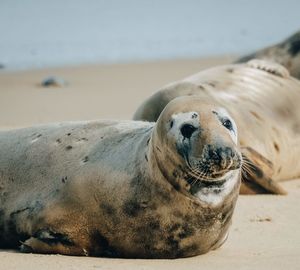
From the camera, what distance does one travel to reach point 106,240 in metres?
4.32

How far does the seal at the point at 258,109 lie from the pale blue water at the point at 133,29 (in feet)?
27.8

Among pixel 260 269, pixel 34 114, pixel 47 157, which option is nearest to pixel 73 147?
pixel 47 157

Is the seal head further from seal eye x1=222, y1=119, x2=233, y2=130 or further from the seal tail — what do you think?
the seal tail

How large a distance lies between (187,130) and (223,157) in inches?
11.5

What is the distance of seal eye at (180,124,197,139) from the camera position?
4.16 meters

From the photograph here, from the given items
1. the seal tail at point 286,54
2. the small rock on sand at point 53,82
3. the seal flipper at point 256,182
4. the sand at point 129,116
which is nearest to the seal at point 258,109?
the seal flipper at point 256,182

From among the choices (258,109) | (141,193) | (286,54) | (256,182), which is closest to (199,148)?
(141,193)

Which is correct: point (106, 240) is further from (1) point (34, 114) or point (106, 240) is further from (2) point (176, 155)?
(1) point (34, 114)

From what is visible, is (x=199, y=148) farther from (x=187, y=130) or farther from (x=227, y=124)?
(x=227, y=124)

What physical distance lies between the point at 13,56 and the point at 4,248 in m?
13.1

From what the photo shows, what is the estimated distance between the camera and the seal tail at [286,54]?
8.78m

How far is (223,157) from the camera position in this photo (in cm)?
395

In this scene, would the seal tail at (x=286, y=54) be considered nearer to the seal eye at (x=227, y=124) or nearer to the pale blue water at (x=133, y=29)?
the seal eye at (x=227, y=124)

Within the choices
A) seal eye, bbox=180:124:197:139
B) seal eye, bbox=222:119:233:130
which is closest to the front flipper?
seal eye, bbox=180:124:197:139
